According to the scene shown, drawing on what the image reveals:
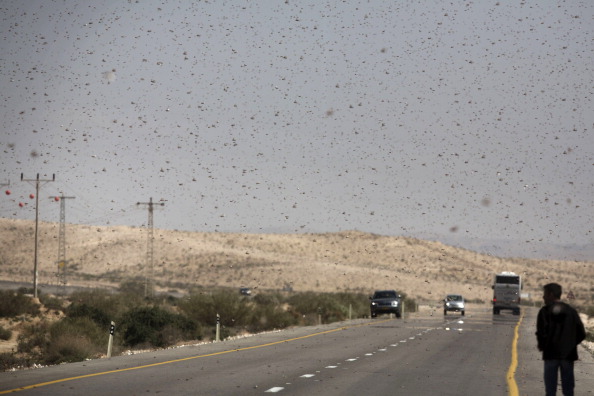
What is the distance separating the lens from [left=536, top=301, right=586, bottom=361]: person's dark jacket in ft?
42.7

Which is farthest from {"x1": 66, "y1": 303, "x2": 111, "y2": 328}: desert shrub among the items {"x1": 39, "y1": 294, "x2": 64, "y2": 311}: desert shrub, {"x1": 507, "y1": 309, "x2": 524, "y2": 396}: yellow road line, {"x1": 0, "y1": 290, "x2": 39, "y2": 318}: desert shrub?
{"x1": 507, "y1": 309, "x2": 524, "y2": 396}: yellow road line

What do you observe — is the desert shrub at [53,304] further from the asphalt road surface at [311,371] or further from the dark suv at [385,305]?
the asphalt road surface at [311,371]

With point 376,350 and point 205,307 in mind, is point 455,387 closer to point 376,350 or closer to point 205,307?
point 376,350

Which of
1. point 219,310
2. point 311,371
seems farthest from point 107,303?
point 311,371

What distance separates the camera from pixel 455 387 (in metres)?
19.3

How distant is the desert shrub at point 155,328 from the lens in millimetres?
36844

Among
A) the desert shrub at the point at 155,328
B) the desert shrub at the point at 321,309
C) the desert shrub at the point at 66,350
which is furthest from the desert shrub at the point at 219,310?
the desert shrub at the point at 66,350

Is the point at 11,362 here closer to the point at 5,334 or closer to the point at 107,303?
the point at 5,334

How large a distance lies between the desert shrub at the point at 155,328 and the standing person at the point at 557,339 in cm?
2532

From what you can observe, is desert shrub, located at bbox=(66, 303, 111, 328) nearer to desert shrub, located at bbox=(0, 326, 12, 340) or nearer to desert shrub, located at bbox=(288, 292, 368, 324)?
desert shrub, located at bbox=(0, 326, 12, 340)

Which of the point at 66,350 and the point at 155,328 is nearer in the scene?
the point at 66,350

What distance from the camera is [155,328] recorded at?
38.0 meters

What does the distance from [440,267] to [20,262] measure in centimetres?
7187

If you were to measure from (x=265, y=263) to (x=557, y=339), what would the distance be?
152 m
